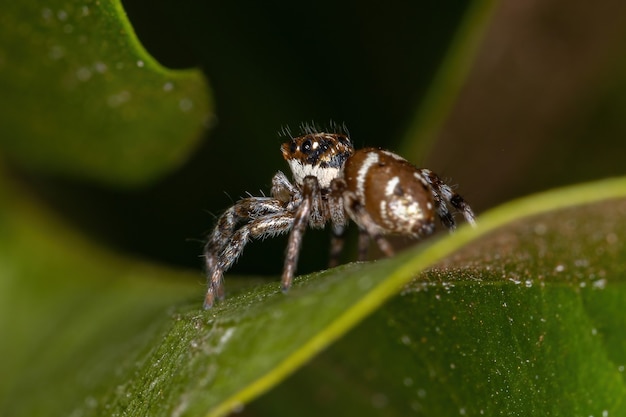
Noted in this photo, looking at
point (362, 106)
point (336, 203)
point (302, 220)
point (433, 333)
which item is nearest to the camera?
point (433, 333)

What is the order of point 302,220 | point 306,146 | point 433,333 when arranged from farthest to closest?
point 306,146 < point 302,220 < point 433,333

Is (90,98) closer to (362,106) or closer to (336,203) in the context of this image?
(336,203)

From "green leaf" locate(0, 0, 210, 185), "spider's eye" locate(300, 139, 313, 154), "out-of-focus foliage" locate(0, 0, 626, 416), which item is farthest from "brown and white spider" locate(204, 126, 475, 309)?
"green leaf" locate(0, 0, 210, 185)

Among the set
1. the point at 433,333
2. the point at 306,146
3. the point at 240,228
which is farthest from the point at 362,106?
the point at 433,333

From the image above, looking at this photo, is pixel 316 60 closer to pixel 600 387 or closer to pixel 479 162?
pixel 479 162

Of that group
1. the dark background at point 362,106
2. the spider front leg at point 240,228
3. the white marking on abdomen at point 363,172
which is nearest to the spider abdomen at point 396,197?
the white marking on abdomen at point 363,172

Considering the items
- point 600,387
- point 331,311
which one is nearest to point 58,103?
point 331,311
